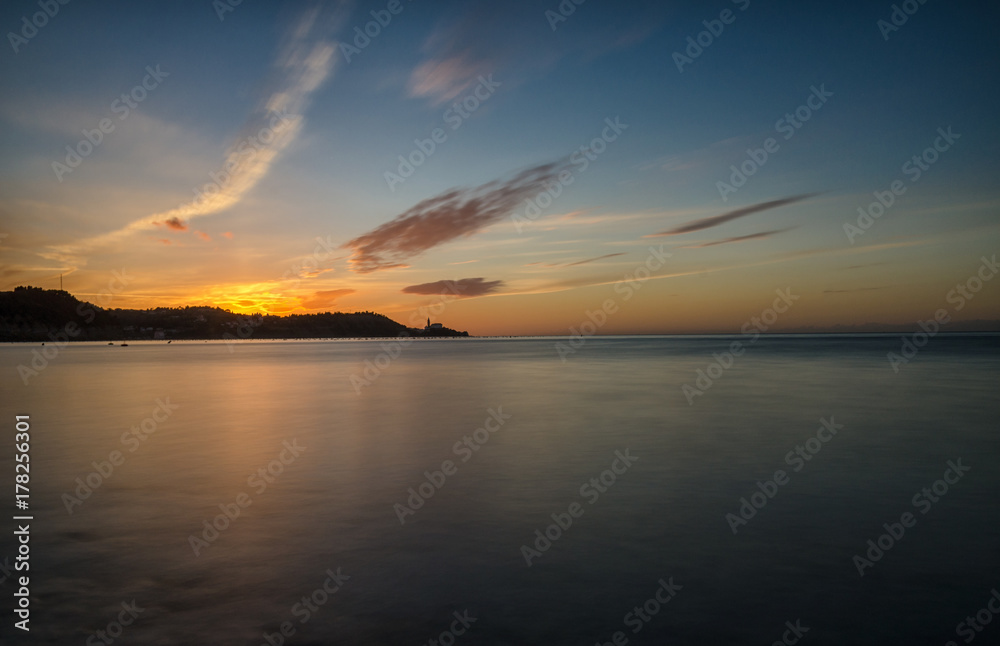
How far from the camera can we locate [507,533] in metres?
8.61

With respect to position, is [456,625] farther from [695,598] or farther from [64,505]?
[64,505]

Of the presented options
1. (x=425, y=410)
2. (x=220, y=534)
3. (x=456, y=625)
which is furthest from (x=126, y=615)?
(x=425, y=410)

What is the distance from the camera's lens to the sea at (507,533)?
232 inches

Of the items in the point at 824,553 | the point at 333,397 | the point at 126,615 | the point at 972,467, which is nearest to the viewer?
the point at 126,615

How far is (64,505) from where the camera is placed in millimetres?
10078

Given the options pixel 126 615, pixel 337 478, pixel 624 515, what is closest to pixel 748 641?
pixel 624 515

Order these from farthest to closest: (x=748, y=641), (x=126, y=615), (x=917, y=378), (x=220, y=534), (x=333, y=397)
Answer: (x=917, y=378)
(x=333, y=397)
(x=220, y=534)
(x=126, y=615)
(x=748, y=641)

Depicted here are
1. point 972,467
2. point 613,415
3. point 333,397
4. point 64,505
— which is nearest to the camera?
point 64,505

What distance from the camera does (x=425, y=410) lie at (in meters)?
23.5

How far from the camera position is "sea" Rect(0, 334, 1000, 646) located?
5.89 meters

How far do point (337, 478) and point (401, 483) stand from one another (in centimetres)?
157

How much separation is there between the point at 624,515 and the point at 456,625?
4.46 metres

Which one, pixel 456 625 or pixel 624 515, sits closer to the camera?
pixel 456 625

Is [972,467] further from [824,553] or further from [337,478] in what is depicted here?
[337,478]
